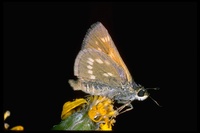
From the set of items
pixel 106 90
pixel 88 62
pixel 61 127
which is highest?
pixel 88 62

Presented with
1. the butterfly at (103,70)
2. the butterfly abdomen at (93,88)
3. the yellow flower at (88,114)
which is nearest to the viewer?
the yellow flower at (88,114)

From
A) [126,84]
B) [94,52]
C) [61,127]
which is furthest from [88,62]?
[61,127]

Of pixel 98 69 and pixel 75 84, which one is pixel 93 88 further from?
pixel 98 69

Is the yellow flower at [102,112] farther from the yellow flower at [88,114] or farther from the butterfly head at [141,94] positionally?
the butterfly head at [141,94]

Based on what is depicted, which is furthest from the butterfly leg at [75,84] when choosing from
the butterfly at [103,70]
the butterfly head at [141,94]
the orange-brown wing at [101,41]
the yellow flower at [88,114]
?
the butterfly head at [141,94]

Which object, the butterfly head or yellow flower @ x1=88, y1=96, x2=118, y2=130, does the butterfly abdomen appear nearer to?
yellow flower @ x1=88, y1=96, x2=118, y2=130

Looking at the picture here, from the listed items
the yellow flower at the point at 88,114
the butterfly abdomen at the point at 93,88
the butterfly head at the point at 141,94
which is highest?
the butterfly abdomen at the point at 93,88

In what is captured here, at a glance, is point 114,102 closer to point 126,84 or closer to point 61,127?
point 126,84

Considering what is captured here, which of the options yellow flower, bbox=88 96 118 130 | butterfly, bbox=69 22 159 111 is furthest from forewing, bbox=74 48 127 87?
yellow flower, bbox=88 96 118 130
